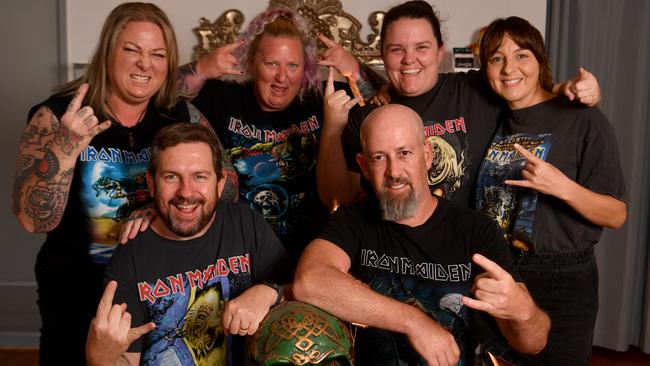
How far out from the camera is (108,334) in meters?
1.89

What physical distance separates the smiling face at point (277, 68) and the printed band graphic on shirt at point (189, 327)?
93 centimetres

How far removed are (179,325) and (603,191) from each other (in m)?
1.51

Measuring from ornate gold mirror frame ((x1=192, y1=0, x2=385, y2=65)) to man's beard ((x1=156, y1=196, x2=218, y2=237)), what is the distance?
2283 millimetres

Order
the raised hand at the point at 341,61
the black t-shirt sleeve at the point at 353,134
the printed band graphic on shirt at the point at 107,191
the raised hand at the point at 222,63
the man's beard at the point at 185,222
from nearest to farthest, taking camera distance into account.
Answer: the man's beard at the point at 185,222 < the printed band graphic on shirt at the point at 107,191 < the black t-shirt sleeve at the point at 353,134 < the raised hand at the point at 222,63 < the raised hand at the point at 341,61

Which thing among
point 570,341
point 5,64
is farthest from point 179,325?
point 5,64

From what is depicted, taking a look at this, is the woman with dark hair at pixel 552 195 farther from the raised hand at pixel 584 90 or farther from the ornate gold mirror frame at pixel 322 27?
the ornate gold mirror frame at pixel 322 27

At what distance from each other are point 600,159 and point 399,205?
29.4 inches

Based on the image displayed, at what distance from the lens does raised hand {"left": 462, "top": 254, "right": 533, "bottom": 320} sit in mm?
1811

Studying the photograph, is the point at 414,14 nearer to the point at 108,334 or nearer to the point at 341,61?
the point at 341,61

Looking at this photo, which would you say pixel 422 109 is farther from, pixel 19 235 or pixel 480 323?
pixel 19 235

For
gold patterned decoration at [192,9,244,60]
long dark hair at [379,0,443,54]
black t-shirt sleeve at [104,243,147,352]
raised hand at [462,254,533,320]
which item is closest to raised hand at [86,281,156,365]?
black t-shirt sleeve at [104,243,147,352]

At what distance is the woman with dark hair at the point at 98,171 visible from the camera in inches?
96.0

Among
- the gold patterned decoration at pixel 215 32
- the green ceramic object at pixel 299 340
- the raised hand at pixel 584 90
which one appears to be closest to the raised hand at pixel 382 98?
the raised hand at pixel 584 90

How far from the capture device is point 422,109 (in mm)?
2557
